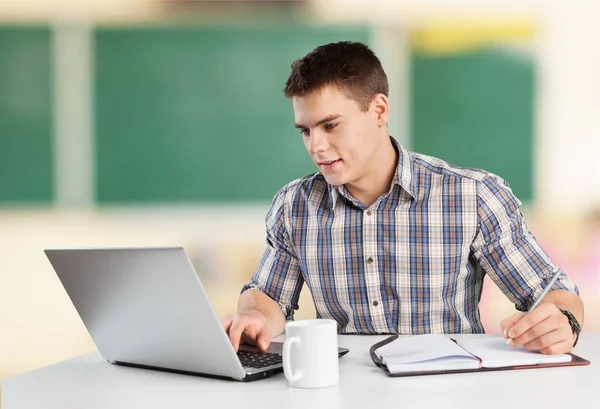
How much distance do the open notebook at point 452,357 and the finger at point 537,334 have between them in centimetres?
1

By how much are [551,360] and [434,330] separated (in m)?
0.56

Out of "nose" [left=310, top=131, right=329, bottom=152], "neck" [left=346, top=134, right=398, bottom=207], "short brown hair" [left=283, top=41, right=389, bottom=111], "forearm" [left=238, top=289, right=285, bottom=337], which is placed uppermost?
"short brown hair" [left=283, top=41, right=389, bottom=111]

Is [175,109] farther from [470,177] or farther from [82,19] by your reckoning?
[470,177]

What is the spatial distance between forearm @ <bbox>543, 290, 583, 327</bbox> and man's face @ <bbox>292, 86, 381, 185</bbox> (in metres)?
0.48

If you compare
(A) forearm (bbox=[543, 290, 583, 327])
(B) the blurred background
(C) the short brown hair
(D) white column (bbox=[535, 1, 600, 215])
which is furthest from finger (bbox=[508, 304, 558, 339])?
(D) white column (bbox=[535, 1, 600, 215])

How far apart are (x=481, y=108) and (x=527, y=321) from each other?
2.75 meters

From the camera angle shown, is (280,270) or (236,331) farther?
(280,270)

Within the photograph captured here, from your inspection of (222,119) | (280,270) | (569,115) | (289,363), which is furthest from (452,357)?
(569,115)

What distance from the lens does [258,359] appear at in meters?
1.25

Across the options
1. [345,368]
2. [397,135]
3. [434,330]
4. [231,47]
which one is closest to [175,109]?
[231,47]

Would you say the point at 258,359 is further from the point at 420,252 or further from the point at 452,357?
the point at 420,252

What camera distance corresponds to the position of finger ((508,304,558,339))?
4.02 ft

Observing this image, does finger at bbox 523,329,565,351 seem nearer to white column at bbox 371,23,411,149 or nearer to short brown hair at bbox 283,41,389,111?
short brown hair at bbox 283,41,389,111

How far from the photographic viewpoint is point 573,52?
152 inches
